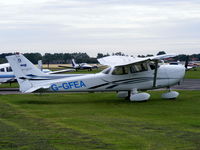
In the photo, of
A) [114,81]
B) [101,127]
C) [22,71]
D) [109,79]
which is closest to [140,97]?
[114,81]

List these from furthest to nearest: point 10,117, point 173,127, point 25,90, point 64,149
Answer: point 25,90
point 10,117
point 173,127
point 64,149

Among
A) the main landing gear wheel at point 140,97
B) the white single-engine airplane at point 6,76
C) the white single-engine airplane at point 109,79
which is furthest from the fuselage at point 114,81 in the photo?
the white single-engine airplane at point 6,76

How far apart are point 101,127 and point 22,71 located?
348 inches

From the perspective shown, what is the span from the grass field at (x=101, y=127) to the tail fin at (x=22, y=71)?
1.65m

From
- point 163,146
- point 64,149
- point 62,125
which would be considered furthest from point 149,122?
point 64,149

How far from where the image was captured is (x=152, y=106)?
55.7 ft

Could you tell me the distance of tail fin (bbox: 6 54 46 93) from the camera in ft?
62.7

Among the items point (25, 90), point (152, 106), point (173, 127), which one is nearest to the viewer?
point (173, 127)

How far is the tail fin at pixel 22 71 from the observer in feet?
62.7

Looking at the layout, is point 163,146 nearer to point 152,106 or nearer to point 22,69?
point 152,106

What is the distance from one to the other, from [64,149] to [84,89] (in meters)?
10.7

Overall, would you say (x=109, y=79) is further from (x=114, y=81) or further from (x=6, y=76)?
(x=6, y=76)

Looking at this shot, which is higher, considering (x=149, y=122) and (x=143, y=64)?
(x=143, y=64)

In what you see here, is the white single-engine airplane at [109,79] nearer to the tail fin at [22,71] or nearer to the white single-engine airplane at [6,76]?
the tail fin at [22,71]
